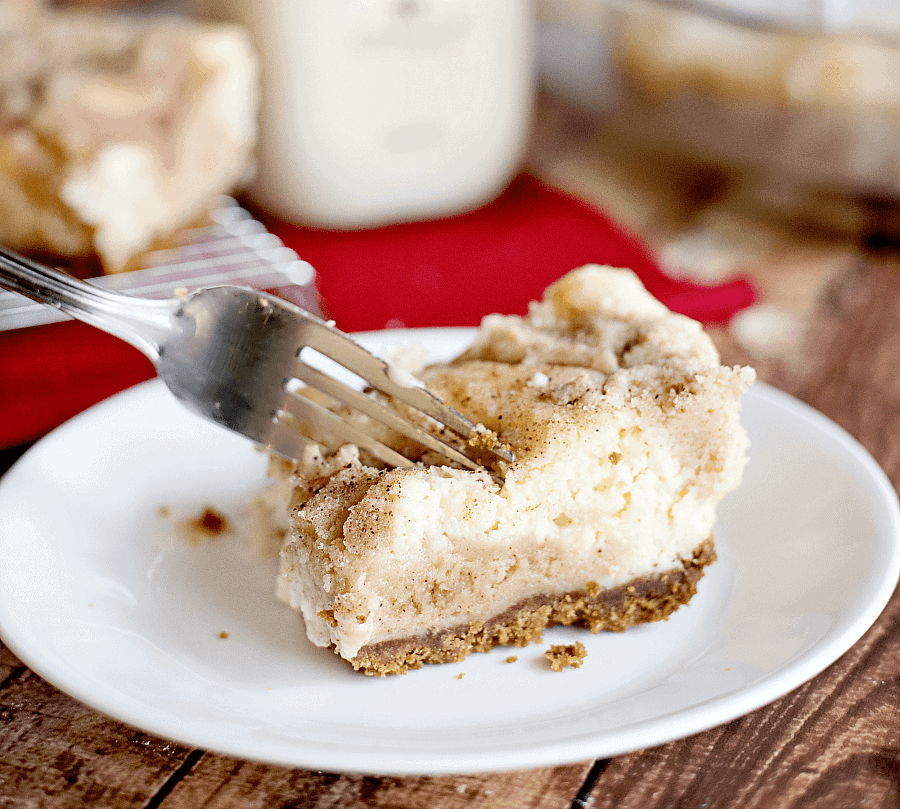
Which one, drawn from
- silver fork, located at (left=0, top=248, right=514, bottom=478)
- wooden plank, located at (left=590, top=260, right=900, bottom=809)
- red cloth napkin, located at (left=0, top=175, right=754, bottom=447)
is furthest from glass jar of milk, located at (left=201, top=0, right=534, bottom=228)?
wooden plank, located at (left=590, top=260, right=900, bottom=809)

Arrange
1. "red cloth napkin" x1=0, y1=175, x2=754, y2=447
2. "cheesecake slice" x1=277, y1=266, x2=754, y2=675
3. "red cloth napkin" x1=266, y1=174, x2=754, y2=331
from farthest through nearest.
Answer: "red cloth napkin" x1=266, y1=174, x2=754, y2=331, "red cloth napkin" x1=0, y1=175, x2=754, y2=447, "cheesecake slice" x1=277, y1=266, x2=754, y2=675

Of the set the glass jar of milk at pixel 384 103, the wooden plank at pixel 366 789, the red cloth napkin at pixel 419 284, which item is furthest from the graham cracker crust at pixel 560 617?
the glass jar of milk at pixel 384 103

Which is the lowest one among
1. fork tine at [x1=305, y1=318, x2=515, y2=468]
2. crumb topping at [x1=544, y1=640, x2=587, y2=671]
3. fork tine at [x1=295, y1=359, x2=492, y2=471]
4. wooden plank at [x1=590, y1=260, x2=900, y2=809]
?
crumb topping at [x1=544, y1=640, x2=587, y2=671]

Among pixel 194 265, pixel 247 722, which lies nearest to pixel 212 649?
pixel 247 722

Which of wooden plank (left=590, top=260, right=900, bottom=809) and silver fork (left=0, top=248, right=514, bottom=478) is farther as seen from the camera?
silver fork (left=0, top=248, right=514, bottom=478)

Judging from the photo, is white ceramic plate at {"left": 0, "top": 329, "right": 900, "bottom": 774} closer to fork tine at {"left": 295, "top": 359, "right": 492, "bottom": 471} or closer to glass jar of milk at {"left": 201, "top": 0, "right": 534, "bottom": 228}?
fork tine at {"left": 295, "top": 359, "right": 492, "bottom": 471}

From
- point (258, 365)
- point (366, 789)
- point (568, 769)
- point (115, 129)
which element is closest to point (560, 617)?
point (568, 769)

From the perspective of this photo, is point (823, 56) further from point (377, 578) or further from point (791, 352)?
point (377, 578)

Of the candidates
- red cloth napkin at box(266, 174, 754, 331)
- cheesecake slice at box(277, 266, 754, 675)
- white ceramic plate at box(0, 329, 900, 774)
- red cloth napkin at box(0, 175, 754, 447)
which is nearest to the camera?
white ceramic plate at box(0, 329, 900, 774)
